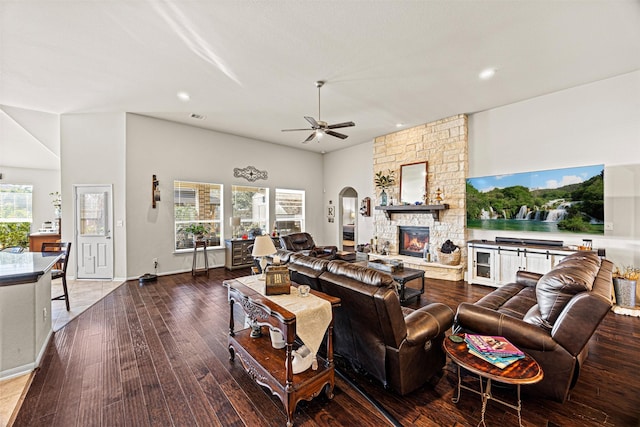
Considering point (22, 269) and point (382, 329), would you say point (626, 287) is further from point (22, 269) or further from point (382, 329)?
point (22, 269)

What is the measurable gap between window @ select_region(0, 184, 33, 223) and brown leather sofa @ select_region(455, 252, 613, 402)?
12.7 metres

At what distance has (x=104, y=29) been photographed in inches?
112

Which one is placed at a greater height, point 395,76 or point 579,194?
point 395,76

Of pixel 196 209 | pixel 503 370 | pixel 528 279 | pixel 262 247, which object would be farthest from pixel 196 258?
pixel 528 279

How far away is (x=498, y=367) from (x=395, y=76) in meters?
3.90

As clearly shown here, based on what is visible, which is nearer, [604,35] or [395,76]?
[604,35]

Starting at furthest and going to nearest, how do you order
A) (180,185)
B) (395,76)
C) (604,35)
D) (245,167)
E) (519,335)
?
(245,167)
(180,185)
(395,76)
(604,35)
(519,335)

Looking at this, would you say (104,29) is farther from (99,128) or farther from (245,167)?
(245,167)

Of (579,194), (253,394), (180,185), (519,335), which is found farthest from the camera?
(180,185)

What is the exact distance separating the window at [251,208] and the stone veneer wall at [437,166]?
3529mm

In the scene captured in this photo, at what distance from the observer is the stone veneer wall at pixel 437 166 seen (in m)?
5.55

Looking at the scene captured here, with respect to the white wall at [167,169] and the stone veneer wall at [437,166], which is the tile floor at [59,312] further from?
the stone veneer wall at [437,166]

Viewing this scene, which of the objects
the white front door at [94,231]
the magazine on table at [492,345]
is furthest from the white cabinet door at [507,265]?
the white front door at [94,231]

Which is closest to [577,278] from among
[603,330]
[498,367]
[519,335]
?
[519,335]
